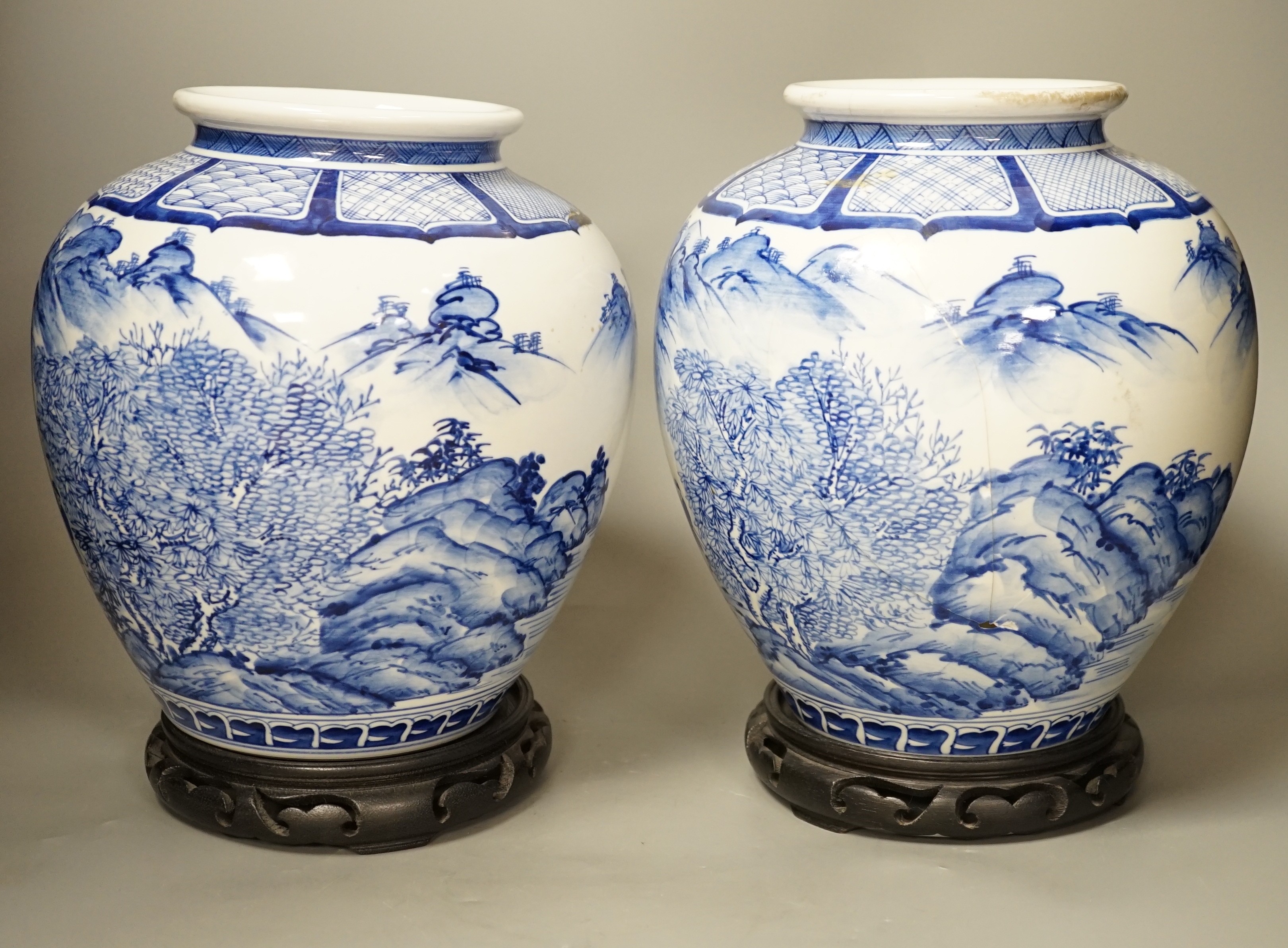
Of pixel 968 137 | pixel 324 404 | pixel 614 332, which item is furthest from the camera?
pixel 614 332

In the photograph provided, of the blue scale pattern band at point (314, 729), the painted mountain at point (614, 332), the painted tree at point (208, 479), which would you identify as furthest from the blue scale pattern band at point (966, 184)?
the blue scale pattern band at point (314, 729)

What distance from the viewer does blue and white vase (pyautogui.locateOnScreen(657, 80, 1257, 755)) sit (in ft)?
6.70

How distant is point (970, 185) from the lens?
6.86 ft

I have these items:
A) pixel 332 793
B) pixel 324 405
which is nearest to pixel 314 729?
pixel 332 793

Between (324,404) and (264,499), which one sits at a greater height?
(324,404)

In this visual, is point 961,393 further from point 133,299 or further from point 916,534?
point 133,299

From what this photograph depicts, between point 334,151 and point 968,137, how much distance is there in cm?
71

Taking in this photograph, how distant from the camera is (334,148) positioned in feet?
6.94

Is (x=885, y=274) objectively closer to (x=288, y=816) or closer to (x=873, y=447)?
(x=873, y=447)

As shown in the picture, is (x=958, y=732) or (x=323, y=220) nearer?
(x=323, y=220)

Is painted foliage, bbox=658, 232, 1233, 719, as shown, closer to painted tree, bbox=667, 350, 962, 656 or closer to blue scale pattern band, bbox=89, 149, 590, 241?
painted tree, bbox=667, 350, 962, 656

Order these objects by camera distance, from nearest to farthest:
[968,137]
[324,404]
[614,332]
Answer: [324,404] < [968,137] < [614,332]

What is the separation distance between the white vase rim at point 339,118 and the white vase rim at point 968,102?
0.36 metres

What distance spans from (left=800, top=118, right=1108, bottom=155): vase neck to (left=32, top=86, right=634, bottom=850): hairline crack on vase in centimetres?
34
